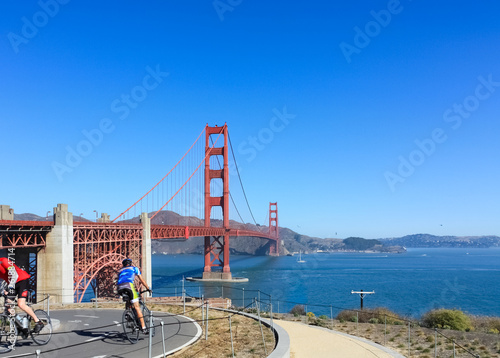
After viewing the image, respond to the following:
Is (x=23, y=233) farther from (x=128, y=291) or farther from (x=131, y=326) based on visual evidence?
(x=128, y=291)

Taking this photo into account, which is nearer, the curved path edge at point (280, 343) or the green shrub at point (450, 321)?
the curved path edge at point (280, 343)

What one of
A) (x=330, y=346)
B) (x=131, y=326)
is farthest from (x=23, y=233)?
(x=330, y=346)

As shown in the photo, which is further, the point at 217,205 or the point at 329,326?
the point at 217,205

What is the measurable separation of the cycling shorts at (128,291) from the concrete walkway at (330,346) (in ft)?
15.1

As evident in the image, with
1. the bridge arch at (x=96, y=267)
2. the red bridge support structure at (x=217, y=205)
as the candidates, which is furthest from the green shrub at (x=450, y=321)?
the red bridge support structure at (x=217, y=205)

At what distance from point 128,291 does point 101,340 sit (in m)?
1.89

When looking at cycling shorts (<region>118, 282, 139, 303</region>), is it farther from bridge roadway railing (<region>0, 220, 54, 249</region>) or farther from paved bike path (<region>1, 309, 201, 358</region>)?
bridge roadway railing (<region>0, 220, 54, 249</region>)

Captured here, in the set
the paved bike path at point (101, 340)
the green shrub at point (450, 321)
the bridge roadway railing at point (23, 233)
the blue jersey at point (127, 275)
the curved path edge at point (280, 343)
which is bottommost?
the green shrub at point (450, 321)

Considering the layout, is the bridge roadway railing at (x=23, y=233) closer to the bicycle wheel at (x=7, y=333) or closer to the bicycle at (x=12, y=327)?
the bicycle wheel at (x=7, y=333)

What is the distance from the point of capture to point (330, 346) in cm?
1291

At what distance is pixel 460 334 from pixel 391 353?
21.0ft

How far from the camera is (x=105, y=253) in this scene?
3853cm

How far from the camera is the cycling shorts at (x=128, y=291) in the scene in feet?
31.8

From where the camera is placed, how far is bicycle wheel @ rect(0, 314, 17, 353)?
30.2 ft
